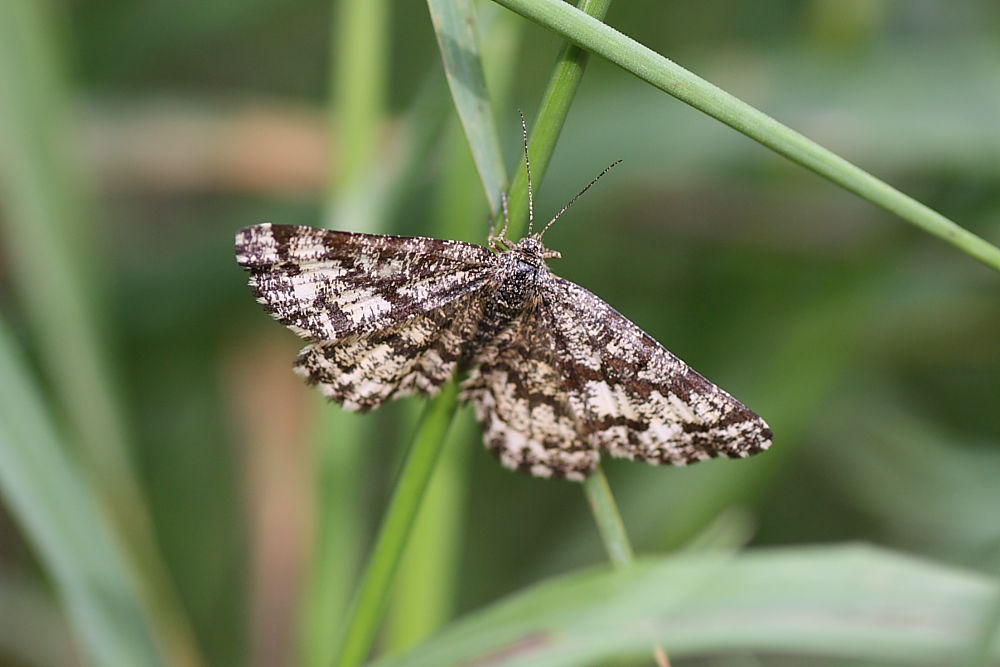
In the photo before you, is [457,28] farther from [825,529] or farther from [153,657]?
[825,529]

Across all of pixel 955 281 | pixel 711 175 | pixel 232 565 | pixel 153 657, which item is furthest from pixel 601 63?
pixel 153 657

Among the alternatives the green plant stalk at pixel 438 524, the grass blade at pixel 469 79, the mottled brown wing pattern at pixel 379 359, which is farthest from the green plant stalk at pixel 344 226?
the grass blade at pixel 469 79

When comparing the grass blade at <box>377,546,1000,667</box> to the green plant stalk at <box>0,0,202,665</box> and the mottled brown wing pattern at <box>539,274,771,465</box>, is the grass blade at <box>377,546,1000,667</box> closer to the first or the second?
the mottled brown wing pattern at <box>539,274,771,465</box>

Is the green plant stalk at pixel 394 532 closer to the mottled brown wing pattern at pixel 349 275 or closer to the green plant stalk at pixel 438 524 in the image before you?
the mottled brown wing pattern at pixel 349 275

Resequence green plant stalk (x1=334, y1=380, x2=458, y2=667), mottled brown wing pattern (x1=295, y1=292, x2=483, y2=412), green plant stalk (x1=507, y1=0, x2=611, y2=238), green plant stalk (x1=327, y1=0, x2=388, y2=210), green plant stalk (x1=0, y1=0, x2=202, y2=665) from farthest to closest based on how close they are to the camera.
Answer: green plant stalk (x1=0, y1=0, x2=202, y2=665) → green plant stalk (x1=327, y1=0, x2=388, y2=210) → mottled brown wing pattern (x1=295, y1=292, x2=483, y2=412) → green plant stalk (x1=334, y1=380, x2=458, y2=667) → green plant stalk (x1=507, y1=0, x2=611, y2=238)

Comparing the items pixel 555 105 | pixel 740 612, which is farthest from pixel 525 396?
pixel 555 105

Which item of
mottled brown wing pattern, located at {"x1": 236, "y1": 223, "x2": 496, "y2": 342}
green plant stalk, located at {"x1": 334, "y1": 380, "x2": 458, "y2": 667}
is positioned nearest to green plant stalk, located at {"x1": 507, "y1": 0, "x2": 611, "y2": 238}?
green plant stalk, located at {"x1": 334, "y1": 380, "x2": 458, "y2": 667}

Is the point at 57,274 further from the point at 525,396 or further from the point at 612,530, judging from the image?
the point at 612,530
